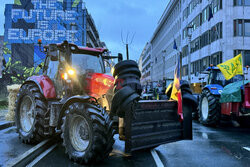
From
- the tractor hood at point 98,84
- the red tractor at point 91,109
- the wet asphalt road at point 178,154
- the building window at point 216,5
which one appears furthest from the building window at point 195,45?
the tractor hood at point 98,84

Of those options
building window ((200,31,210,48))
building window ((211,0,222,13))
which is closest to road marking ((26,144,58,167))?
building window ((211,0,222,13))

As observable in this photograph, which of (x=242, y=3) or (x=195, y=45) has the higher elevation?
(x=242, y=3)

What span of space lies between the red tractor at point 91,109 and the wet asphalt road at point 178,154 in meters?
0.40

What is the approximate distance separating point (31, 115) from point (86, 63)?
2287mm

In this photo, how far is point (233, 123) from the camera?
11773 mm

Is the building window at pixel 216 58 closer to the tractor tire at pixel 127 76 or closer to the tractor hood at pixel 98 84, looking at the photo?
the tractor hood at pixel 98 84

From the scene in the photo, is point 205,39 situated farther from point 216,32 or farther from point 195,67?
point 195,67

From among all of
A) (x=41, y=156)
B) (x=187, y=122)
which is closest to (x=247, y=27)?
(x=187, y=122)

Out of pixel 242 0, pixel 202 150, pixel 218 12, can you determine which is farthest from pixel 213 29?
pixel 202 150

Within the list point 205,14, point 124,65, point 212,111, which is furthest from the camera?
point 205,14

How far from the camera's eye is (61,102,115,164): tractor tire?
15.1 feet

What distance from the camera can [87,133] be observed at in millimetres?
5098

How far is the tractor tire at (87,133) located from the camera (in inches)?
182

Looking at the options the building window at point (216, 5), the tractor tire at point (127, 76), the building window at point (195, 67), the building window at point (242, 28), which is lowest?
the tractor tire at point (127, 76)
